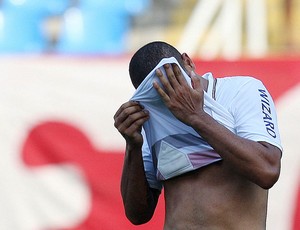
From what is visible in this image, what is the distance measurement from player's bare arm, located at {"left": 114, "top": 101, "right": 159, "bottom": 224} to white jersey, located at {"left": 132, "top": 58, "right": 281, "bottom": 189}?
46 mm

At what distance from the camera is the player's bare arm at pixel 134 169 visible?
89.7 inches

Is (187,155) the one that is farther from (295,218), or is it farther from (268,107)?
(295,218)

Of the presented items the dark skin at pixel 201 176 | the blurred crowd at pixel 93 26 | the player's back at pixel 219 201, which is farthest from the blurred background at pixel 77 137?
the blurred crowd at pixel 93 26

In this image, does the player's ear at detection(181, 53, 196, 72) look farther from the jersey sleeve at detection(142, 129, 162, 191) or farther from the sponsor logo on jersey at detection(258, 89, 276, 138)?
the jersey sleeve at detection(142, 129, 162, 191)

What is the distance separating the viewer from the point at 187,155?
90.6 inches

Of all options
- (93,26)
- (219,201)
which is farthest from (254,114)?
(93,26)

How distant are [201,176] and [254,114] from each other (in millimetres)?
260

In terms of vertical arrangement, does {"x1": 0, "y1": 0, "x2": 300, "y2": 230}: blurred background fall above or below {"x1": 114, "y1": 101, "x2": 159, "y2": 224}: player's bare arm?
below

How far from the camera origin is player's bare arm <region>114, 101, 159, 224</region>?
7.47ft

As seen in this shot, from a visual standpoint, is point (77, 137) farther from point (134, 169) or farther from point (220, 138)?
point (220, 138)

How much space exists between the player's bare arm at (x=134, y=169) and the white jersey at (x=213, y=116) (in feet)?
0.15

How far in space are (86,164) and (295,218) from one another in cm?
105

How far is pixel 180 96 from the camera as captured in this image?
212cm

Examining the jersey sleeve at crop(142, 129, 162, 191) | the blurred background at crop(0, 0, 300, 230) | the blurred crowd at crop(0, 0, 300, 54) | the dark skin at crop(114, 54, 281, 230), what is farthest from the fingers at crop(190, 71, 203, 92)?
the blurred crowd at crop(0, 0, 300, 54)
